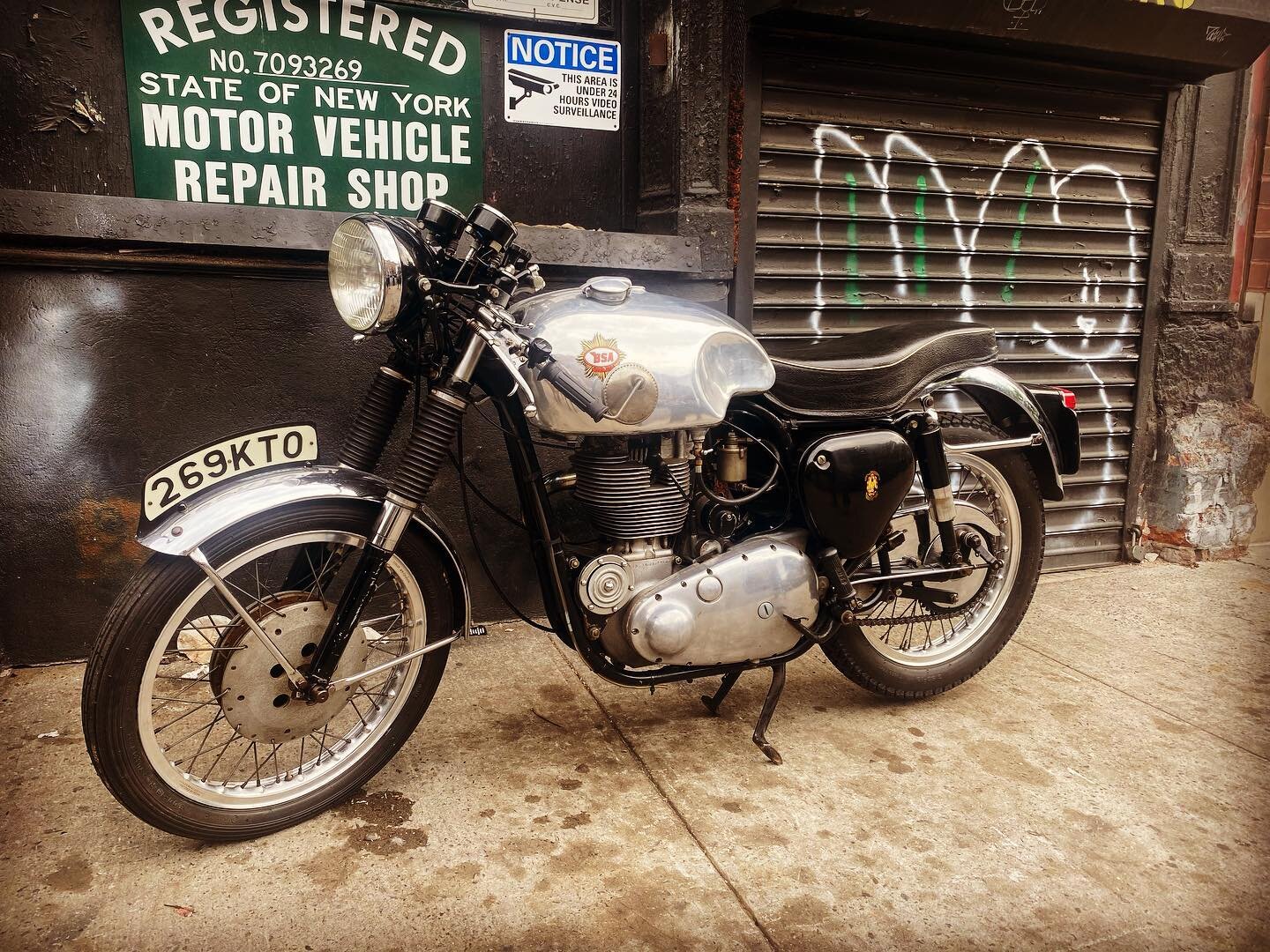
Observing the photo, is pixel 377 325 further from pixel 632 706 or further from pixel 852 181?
pixel 852 181

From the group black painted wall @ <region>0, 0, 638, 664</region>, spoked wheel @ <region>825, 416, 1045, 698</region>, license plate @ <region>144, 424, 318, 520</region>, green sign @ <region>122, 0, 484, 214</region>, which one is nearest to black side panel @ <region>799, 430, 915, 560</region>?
spoked wheel @ <region>825, 416, 1045, 698</region>

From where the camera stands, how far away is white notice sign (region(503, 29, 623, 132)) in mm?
3818

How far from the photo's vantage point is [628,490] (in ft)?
8.39

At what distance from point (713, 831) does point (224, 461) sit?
1.61 metres

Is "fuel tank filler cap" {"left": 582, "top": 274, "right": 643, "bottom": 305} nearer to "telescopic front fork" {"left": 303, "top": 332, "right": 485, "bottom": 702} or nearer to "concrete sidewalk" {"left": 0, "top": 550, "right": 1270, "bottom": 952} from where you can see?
"telescopic front fork" {"left": 303, "top": 332, "right": 485, "bottom": 702}

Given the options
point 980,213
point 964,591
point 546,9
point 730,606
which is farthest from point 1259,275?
point 730,606

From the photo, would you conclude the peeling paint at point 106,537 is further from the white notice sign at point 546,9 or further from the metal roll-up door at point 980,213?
the metal roll-up door at point 980,213

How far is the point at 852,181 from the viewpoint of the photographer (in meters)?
4.21

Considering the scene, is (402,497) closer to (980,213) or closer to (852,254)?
(852,254)

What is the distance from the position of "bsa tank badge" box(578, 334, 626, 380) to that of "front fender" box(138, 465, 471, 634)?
59 centimetres

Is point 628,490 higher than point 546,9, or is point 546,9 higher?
point 546,9

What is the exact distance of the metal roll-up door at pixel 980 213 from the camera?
4.11m

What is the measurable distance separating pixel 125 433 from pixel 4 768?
119cm

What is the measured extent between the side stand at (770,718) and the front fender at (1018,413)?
1085 mm
